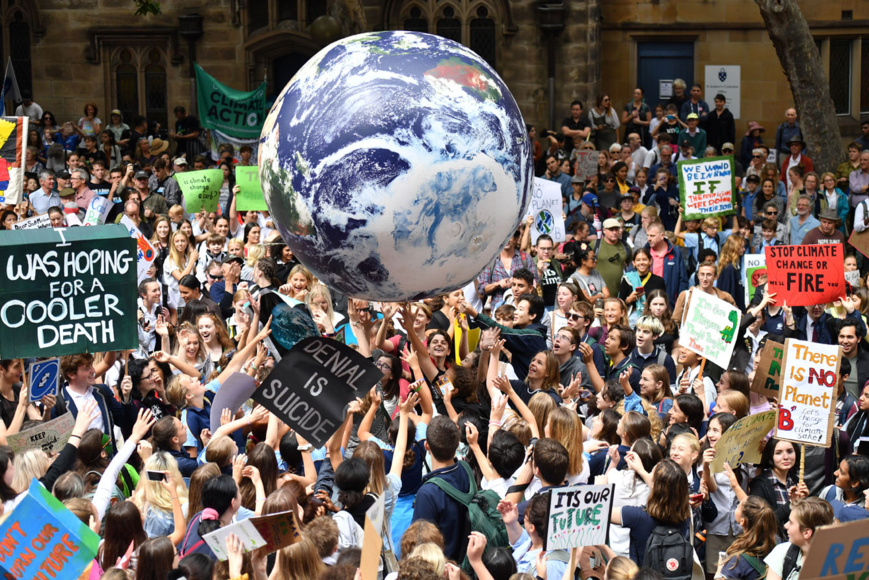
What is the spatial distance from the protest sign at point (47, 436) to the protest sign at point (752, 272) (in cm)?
683

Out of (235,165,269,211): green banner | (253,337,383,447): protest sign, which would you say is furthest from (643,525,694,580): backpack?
(235,165,269,211): green banner

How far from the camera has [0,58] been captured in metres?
21.2

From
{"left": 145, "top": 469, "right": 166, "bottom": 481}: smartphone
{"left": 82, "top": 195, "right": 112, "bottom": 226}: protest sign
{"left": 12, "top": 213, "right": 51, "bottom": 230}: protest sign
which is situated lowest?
{"left": 145, "top": 469, "right": 166, "bottom": 481}: smartphone

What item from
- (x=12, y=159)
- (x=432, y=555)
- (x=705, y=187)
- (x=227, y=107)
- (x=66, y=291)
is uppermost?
(x=227, y=107)

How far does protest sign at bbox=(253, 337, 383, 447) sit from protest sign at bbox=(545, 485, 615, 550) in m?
1.18

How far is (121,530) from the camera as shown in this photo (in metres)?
5.27

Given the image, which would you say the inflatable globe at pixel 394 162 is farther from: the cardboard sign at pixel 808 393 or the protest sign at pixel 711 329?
the protest sign at pixel 711 329

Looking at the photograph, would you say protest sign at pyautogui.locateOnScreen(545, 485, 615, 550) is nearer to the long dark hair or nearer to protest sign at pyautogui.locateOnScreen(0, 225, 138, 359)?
the long dark hair

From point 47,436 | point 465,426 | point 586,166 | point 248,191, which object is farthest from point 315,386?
point 586,166

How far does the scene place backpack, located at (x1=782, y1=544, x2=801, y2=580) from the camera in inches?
217

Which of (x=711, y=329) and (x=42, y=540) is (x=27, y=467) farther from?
(x=711, y=329)

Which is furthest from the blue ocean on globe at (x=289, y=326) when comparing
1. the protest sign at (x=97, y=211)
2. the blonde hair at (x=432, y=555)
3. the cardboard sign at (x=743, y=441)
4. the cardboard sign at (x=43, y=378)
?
the protest sign at (x=97, y=211)

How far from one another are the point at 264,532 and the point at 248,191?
871 centimetres

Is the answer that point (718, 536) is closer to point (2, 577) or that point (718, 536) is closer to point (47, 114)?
point (2, 577)
